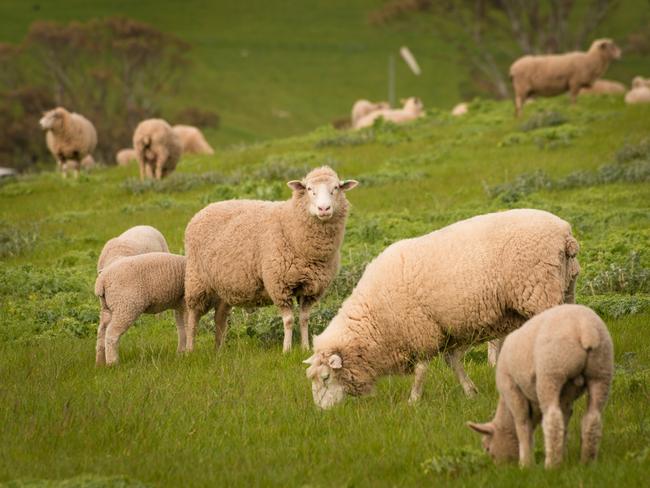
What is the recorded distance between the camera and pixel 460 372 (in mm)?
8516

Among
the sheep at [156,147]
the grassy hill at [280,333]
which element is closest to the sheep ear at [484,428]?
the grassy hill at [280,333]

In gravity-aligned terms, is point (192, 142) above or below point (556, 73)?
below

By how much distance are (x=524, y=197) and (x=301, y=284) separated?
23.9ft

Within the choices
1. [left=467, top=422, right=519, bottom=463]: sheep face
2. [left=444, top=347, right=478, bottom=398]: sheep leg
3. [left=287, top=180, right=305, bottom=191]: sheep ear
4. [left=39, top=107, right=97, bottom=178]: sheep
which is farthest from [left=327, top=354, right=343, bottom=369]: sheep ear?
[left=39, top=107, right=97, bottom=178]: sheep

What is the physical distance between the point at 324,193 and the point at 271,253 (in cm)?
89

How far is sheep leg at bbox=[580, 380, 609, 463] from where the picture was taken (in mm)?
5973

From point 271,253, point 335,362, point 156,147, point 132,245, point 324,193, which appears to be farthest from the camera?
point 156,147

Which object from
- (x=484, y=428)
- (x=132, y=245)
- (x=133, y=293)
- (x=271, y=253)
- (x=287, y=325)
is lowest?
(x=287, y=325)

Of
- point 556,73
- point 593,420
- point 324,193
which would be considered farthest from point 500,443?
point 556,73

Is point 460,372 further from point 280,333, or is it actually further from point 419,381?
point 280,333

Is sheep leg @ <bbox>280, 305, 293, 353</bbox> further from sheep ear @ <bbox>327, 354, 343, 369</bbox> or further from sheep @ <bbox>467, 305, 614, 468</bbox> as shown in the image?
sheep @ <bbox>467, 305, 614, 468</bbox>

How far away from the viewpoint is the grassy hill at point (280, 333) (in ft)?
22.0

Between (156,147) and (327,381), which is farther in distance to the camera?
(156,147)

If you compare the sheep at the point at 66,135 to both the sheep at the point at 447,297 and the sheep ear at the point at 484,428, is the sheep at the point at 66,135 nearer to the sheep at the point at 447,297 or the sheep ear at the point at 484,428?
the sheep at the point at 447,297
